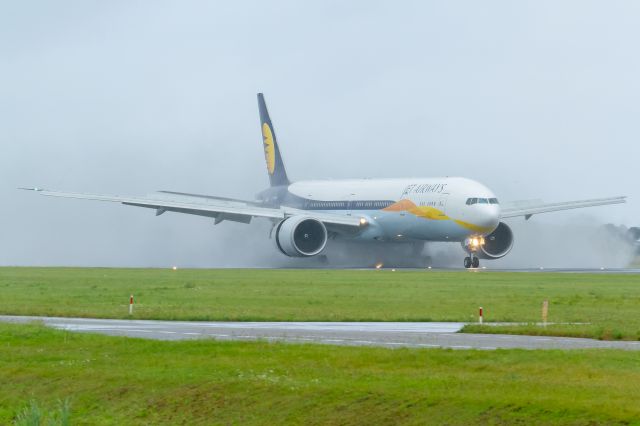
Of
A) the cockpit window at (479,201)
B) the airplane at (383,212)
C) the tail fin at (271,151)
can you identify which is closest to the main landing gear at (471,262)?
the airplane at (383,212)

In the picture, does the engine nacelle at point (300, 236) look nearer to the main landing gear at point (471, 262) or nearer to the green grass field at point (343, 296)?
the green grass field at point (343, 296)

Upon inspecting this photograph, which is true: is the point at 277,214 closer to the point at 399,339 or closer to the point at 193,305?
the point at 193,305

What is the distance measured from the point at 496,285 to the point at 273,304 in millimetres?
15571

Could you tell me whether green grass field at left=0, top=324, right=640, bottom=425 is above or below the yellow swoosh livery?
below

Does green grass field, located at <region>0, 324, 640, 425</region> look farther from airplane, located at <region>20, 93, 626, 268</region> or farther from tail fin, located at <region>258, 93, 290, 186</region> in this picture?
tail fin, located at <region>258, 93, 290, 186</region>

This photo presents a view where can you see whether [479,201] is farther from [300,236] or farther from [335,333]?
[335,333]

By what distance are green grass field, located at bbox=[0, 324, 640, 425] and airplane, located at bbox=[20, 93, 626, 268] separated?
51.0m

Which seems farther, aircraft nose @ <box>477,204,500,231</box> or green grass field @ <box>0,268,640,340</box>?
aircraft nose @ <box>477,204,500,231</box>

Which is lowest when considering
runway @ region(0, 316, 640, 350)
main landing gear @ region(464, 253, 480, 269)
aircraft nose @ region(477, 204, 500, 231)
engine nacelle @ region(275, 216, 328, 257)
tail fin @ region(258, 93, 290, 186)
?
runway @ region(0, 316, 640, 350)

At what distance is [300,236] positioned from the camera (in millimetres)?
82438

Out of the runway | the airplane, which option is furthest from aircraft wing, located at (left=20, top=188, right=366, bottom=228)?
the runway

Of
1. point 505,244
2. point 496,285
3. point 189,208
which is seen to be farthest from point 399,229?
point 496,285

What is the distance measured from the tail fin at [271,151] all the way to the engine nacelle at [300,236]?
13.4 metres

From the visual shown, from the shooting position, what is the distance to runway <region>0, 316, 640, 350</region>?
92.3 feet
